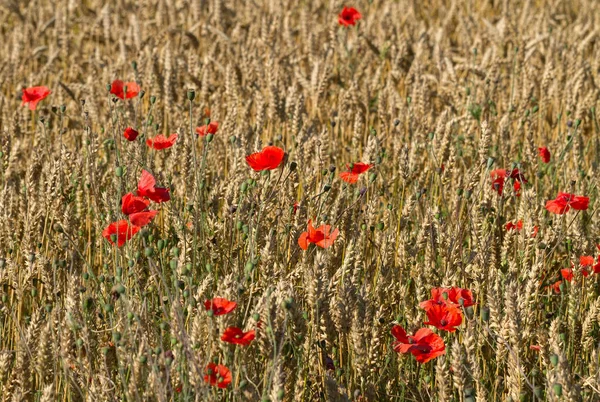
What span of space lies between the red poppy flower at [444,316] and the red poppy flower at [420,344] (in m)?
0.04

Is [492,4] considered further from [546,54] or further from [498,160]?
[498,160]

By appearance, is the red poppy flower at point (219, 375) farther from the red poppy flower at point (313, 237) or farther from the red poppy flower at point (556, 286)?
the red poppy flower at point (556, 286)

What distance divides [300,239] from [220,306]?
48cm

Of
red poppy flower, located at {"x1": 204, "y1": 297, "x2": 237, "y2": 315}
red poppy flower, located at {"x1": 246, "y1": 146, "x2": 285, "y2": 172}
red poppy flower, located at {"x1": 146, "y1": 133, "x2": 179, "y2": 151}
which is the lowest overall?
red poppy flower, located at {"x1": 146, "y1": 133, "x2": 179, "y2": 151}

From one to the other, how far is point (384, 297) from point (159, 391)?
2.53 ft

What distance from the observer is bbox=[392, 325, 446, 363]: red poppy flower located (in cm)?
198

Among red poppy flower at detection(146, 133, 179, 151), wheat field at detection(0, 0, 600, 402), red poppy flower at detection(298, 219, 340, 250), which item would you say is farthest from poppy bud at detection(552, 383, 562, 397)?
red poppy flower at detection(146, 133, 179, 151)

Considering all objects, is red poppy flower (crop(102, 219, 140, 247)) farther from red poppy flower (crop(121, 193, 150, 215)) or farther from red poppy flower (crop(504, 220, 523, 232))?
red poppy flower (crop(504, 220, 523, 232))

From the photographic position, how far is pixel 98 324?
2.22 m

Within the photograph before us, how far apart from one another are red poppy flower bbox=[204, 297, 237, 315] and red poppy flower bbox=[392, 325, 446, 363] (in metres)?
0.40

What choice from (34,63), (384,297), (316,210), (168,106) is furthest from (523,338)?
(34,63)

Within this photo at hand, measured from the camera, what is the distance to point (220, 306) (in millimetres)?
1811

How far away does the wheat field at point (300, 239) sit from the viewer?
1.90m

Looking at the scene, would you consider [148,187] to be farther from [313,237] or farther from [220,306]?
[220,306]
